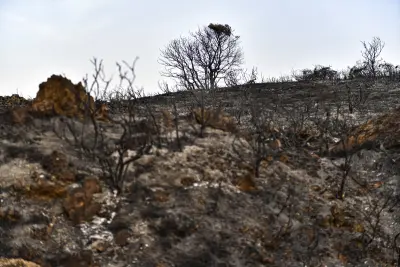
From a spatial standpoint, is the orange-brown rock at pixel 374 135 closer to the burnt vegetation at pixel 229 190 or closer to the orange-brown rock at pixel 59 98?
the burnt vegetation at pixel 229 190

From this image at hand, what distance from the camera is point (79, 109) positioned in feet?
21.4

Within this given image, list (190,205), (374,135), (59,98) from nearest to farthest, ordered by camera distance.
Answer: (190,205)
(59,98)
(374,135)

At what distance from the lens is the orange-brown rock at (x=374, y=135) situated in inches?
285

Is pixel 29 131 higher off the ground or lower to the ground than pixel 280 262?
higher

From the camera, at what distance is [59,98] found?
6438mm

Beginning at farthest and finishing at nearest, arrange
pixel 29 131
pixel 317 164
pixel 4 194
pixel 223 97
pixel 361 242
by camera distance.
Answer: pixel 223 97 < pixel 317 164 < pixel 29 131 < pixel 361 242 < pixel 4 194

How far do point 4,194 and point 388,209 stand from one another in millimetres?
4506


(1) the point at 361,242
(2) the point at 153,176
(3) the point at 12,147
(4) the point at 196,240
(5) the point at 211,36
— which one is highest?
(5) the point at 211,36

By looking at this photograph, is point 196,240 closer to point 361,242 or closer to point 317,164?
point 361,242

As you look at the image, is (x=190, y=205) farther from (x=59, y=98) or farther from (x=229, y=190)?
(x=59, y=98)

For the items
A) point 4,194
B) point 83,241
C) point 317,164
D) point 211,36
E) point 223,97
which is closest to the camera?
point 83,241

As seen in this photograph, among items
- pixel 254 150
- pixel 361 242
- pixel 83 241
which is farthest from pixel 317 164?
pixel 83 241

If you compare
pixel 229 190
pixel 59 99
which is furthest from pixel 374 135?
pixel 59 99

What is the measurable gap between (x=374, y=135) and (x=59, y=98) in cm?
480
